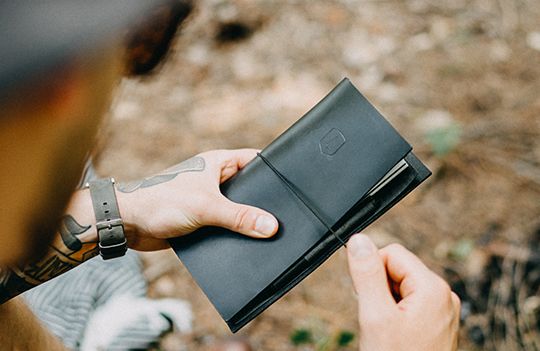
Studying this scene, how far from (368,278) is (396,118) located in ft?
3.55

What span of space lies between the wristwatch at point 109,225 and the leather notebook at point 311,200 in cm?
13

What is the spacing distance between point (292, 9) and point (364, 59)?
14.0 inches

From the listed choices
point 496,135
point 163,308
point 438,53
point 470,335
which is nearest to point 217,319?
point 163,308

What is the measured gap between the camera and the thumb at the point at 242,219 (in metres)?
1.09

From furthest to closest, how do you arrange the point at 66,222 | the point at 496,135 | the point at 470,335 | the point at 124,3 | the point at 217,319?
1. the point at 496,135
2. the point at 217,319
3. the point at 470,335
4. the point at 66,222
5. the point at 124,3

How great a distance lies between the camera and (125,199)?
1.22 m

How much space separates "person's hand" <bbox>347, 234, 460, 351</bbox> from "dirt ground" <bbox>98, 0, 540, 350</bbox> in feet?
2.06

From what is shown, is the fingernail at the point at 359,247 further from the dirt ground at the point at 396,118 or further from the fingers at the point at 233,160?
the dirt ground at the point at 396,118

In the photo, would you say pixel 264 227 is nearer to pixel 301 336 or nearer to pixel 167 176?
pixel 167 176

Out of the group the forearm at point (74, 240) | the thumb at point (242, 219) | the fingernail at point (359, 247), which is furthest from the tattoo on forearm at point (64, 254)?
the fingernail at point (359, 247)

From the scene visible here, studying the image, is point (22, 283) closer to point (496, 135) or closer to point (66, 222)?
point (66, 222)

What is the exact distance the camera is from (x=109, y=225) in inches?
47.0

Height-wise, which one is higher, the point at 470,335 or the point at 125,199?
the point at 125,199

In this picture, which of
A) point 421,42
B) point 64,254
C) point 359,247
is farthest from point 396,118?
point 64,254
